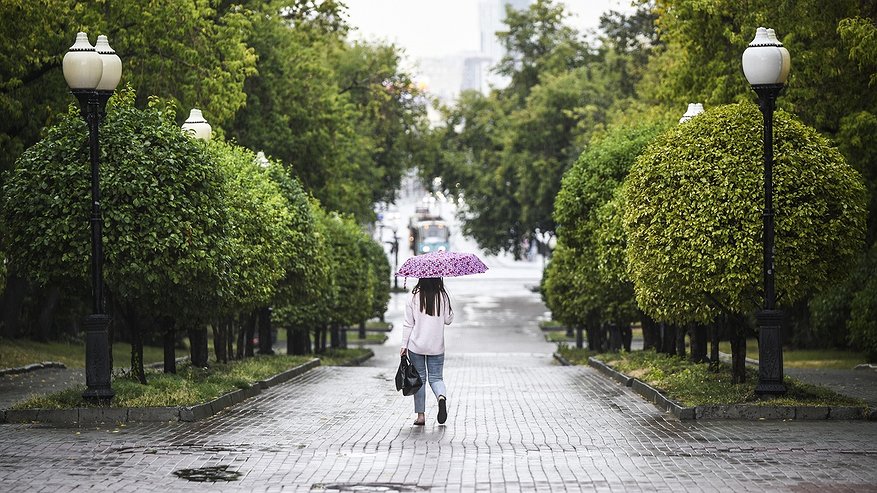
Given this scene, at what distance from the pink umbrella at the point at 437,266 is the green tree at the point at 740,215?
303 cm

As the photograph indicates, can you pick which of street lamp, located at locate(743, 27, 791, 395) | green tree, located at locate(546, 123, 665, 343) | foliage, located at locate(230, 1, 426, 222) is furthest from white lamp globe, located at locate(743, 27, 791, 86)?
foliage, located at locate(230, 1, 426, 222)

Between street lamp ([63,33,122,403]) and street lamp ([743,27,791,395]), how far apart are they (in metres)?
6.94

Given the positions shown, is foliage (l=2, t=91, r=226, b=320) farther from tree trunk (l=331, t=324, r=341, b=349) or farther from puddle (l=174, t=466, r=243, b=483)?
tree trunk (l=331, t=324, r=341, b=349)

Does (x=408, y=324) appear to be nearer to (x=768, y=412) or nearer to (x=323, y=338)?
(x=768, y=412)

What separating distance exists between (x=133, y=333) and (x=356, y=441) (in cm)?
616

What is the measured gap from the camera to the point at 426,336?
15.1 metres

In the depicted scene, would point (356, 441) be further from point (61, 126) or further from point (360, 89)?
point (360, 89)

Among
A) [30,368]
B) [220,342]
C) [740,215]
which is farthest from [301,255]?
[740,215]

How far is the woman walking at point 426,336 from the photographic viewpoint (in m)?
15.1

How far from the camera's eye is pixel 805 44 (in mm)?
29406

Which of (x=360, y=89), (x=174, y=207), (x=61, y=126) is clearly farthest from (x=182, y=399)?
(x=360, y=89)

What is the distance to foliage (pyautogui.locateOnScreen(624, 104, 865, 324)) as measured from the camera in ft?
54.7

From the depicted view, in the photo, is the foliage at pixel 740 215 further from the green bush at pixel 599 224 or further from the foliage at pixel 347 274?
the foliage at pixel 347 274

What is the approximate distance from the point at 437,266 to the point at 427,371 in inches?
43.7
